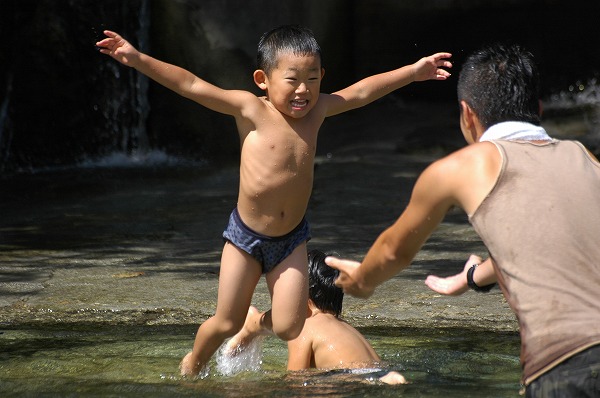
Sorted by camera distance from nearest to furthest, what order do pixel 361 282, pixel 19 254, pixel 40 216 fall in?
pixel 361 282
pixel 19 254
pixel 40 216

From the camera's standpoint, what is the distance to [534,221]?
2.90 m

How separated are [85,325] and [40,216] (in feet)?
10.8

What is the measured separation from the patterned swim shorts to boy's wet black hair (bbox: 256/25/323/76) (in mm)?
678

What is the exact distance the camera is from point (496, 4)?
1266cm

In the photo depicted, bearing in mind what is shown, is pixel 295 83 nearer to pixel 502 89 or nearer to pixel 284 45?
pixel 284 45

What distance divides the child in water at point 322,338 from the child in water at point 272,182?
16 cm

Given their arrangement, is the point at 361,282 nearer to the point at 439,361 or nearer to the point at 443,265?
the point at 439,361

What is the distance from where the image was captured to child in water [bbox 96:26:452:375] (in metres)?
4.59

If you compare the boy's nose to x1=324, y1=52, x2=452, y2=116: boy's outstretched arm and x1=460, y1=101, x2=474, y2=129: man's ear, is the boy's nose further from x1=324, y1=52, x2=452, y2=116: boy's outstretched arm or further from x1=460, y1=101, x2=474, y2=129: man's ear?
x1=460, y1=101, x2=474, y2=129: man's ear

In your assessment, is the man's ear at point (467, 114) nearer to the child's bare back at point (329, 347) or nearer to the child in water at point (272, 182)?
the child in water at point (272, 182)

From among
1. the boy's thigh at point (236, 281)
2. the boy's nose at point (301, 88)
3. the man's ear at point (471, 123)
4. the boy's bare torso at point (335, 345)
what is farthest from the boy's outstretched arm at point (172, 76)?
the man's ear at point (471, 123)

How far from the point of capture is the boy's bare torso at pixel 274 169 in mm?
4672

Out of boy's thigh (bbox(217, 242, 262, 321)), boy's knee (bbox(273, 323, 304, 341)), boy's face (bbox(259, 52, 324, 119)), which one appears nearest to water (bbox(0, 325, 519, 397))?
boy's knee (bbox(273, 323, 304, 341))

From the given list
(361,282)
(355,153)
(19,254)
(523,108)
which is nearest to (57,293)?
(19,254)
